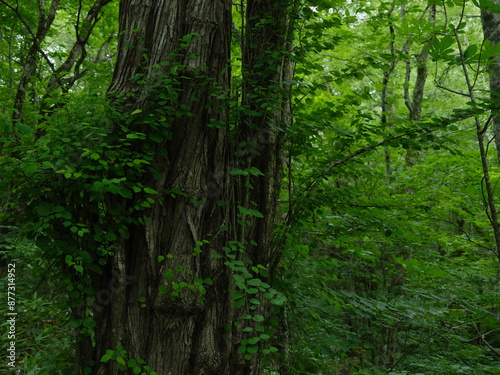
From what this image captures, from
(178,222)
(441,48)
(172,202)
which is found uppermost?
(441,48)

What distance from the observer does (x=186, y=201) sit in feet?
8.72

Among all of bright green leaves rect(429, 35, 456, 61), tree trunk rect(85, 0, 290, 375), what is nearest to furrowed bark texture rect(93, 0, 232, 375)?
tree trunk rect(85, 0, 290, 375)

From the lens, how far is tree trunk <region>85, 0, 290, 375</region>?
248 centimetres

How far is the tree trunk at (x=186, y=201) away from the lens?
2482mm

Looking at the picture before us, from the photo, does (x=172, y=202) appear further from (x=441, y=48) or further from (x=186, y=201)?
(x=441, y=48)

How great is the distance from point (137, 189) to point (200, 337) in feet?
3.70

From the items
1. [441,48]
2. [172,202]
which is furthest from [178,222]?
[441,48]

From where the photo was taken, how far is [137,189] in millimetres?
2186

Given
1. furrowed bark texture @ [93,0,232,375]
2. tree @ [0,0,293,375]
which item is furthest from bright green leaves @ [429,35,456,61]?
furrowed bark texture @ [93,0,232,375]

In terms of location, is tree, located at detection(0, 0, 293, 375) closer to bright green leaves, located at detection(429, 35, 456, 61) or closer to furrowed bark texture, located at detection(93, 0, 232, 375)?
furrowed bark texture, located at detection(93, 0, 232, 375)

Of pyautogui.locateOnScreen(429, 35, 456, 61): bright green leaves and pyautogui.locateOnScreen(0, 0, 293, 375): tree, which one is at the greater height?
pyautogui.locateOnScreen(429, 35, 456, 61): bright green leaves

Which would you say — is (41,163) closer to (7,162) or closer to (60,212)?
(7,162)

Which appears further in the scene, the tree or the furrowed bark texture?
the furrowed bark texture

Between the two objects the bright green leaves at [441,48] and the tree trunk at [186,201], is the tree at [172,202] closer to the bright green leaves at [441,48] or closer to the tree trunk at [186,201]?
the tree trunk at [186,201]
